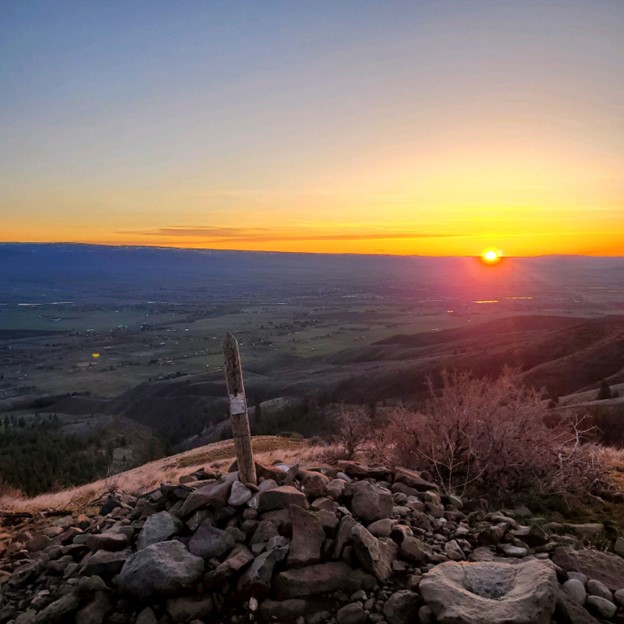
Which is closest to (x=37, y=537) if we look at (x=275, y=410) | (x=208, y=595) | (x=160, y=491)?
(x=160, y=491)

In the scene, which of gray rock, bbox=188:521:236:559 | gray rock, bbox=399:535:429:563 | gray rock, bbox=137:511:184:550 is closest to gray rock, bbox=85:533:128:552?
gray rock, bbox=137:511:184:550

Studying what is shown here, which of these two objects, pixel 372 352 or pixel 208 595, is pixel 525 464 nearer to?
pixel 208 595

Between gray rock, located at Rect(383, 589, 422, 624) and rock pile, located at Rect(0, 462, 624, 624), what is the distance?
1 centimetres

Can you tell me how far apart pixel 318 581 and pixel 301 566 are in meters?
0.27

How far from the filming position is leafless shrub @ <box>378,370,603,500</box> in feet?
30.6

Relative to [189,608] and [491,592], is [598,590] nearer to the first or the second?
[491,592]

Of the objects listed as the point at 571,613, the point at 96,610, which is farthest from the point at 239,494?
the point at 571,613

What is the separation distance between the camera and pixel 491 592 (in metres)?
5.29

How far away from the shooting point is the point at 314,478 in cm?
722

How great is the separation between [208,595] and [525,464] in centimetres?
637

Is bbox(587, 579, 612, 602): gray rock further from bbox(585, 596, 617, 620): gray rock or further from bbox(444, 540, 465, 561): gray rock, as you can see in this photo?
bbox(444, 540, 465, 561): gray rock

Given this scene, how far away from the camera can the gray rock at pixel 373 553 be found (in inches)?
224

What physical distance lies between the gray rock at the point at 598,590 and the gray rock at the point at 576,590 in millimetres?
91

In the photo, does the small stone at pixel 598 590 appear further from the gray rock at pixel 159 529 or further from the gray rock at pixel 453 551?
the gray rock at pixel 159 529
